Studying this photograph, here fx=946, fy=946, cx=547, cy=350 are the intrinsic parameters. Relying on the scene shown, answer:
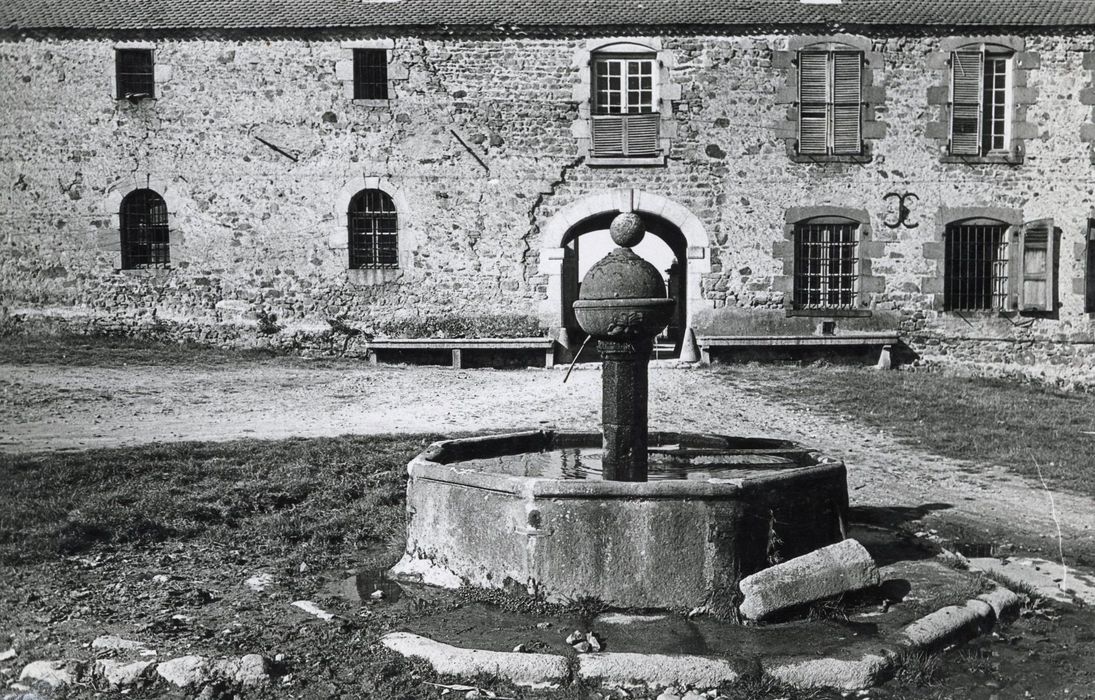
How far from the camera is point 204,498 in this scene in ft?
23.5

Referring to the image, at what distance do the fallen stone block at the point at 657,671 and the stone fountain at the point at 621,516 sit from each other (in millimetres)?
695

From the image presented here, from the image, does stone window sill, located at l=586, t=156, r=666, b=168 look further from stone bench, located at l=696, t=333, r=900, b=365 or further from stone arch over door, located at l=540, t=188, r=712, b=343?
stone bench, located at l=696, t=333, r=900, b=365

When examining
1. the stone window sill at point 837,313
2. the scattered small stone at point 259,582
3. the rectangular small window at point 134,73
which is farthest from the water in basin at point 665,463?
the rectangular small window at point 134,73

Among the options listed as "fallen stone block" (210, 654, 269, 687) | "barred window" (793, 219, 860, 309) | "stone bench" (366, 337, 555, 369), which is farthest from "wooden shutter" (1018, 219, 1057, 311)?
"fallen stone block" (210, 654, 269, 687)

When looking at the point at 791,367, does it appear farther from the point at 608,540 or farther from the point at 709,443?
the point at 608,540

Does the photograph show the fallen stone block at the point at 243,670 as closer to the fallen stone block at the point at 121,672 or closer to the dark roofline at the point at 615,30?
the fallen stone block at the point at 121,672

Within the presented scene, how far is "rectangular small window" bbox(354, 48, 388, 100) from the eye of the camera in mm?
17078

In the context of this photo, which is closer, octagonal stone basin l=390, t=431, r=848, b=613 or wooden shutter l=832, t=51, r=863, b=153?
octagonal stone basin l=390, t=431, r=848, b=613

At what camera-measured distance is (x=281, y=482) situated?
7648 mm

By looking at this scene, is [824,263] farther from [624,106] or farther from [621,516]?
[621,516]

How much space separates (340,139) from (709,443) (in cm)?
1183

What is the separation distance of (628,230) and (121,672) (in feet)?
11.7

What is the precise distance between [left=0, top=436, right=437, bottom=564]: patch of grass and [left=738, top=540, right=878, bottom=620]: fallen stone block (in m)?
2.82

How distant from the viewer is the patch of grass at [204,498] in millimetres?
6348
